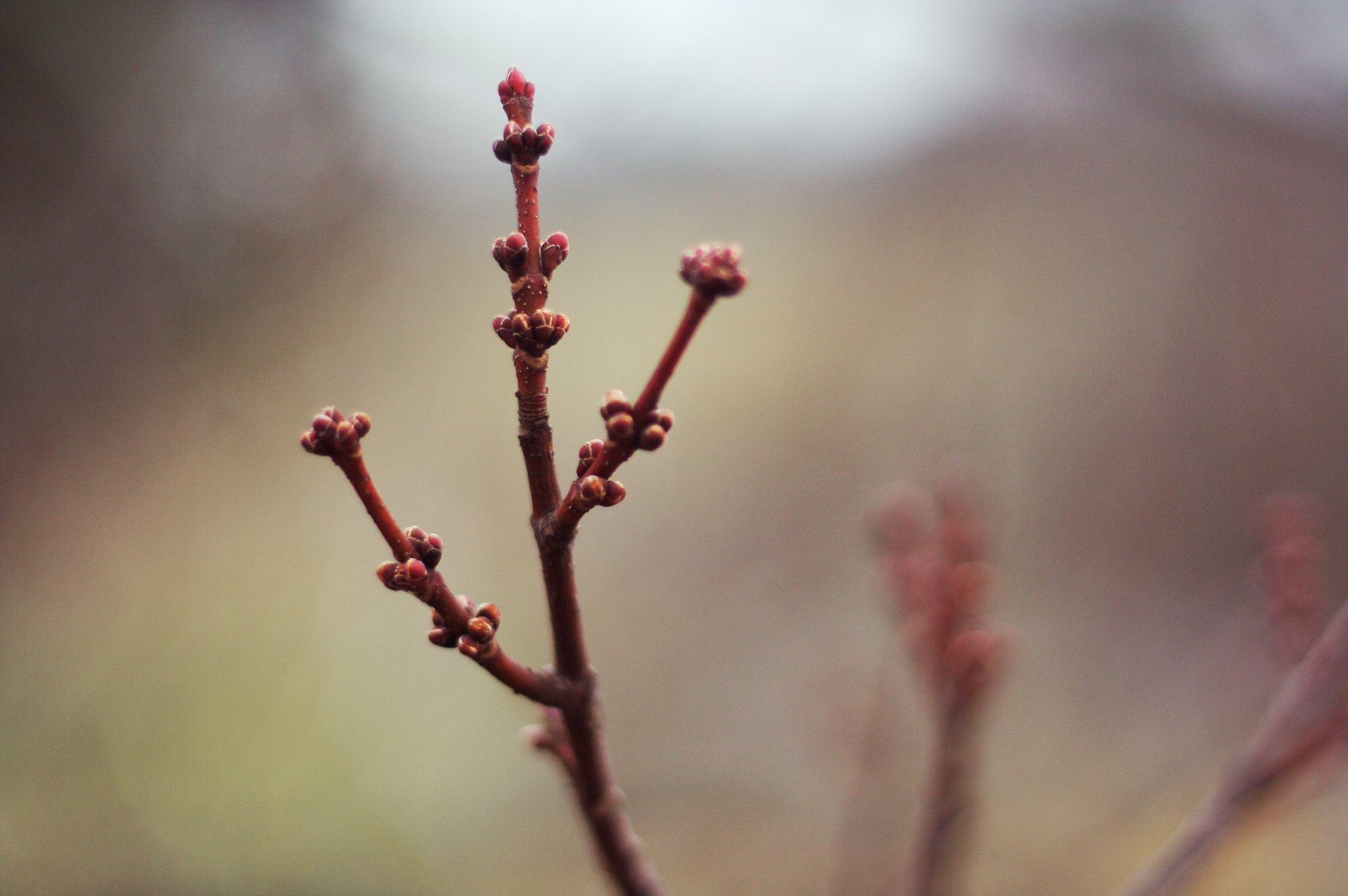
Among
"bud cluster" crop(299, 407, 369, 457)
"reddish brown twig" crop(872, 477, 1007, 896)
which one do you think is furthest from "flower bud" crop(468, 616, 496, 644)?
"reddish brown twig" crop(872, 477, 1007, 896)

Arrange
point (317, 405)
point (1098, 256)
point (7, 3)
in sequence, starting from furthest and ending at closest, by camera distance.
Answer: point (1098, 256) < point (317, 405) < point (7, 3)

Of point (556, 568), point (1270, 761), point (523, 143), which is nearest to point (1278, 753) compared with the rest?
point (1270, 761)

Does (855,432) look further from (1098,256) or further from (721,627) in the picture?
(1098,256)

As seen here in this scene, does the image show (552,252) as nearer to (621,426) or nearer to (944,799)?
(621,426)

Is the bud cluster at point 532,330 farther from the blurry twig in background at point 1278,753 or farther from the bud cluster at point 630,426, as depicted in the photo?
the blurry twig in background at point 1278,753

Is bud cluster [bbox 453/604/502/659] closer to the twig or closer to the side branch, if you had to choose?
the side branch

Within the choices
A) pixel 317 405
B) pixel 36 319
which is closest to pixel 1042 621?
pixel 317 405

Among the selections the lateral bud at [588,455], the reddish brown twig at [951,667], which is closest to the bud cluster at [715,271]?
the lateral bud at [588,455]
